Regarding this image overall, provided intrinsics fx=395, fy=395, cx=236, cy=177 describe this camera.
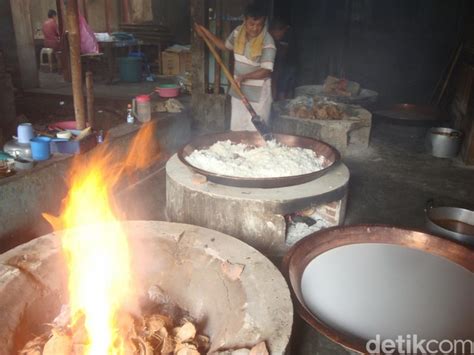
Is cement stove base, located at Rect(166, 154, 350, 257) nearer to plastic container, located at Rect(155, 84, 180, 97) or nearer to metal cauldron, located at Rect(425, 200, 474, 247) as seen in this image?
metal cauldron, located at Rect(425, 200, 474, 247)

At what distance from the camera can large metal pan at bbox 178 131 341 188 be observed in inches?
145

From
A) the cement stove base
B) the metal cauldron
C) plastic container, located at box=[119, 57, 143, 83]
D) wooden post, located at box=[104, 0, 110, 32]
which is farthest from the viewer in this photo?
wooden post, located at box=[104, 0, 110, 32]

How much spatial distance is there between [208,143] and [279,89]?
585 centimetres

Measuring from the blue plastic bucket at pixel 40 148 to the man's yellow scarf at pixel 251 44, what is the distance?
3192mm

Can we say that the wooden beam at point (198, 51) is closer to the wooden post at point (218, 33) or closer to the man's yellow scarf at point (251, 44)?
the wooden post at point (218, 33)

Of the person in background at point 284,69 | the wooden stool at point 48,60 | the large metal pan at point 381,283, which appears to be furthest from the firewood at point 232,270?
the wooden stool at point 48,60

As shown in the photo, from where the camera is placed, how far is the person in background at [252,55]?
18.8 ft

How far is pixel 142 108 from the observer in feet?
19.6

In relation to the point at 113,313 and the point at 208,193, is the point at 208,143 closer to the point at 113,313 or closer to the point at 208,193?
the point at 208,193

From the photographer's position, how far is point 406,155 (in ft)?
24.9

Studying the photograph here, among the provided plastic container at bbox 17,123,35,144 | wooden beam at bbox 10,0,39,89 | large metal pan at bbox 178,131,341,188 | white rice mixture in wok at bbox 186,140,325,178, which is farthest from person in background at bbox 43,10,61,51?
white rice mixture in wok at bbox 186,140,325,178

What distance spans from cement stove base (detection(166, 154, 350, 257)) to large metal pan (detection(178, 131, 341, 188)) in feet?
0.20

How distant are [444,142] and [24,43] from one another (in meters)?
9.07

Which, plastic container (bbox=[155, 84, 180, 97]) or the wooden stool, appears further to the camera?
the wooden stool
